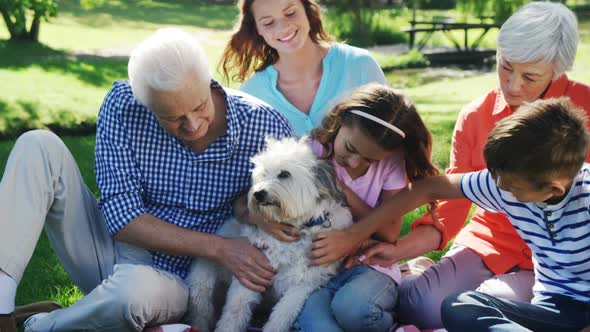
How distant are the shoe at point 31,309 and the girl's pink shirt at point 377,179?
57.3 inches

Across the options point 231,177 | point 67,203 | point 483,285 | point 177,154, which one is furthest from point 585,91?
point 67,203

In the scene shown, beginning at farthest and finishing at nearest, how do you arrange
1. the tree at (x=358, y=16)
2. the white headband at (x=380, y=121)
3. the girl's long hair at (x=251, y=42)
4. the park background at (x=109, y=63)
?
the tree at (x=358, y=16), the park background at (x=109, y=63), the girl's long hair at (x=251, y=42), the white headband at (x=380, y=121)

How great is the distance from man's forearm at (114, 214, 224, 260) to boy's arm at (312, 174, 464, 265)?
1.57 ft

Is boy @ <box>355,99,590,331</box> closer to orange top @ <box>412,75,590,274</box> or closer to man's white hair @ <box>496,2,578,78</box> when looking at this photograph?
orange top @ <box>412,75,590,274</box>

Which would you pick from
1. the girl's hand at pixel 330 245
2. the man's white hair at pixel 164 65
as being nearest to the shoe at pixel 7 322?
the man's white hair at pixel 164 65

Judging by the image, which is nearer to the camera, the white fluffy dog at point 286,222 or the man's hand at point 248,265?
the white fluffy dog at point 286,222

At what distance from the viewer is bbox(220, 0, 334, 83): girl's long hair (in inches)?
167

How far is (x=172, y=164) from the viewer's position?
341 centimetres

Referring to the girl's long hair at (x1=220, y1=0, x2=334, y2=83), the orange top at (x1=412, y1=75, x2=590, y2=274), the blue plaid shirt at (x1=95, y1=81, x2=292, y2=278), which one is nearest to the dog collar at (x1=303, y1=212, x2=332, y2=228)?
the blue plaid shirt at (x1=95, y1=81, x2=292, y2=278)

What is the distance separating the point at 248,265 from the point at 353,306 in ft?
1.64

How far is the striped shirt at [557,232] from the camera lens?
2836 millimetres

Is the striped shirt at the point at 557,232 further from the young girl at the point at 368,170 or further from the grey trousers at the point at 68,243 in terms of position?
the grey trousers at the point at 68,243

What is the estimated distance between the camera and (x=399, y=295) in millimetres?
3539

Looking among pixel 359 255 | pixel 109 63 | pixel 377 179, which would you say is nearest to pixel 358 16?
pixel 109 63
